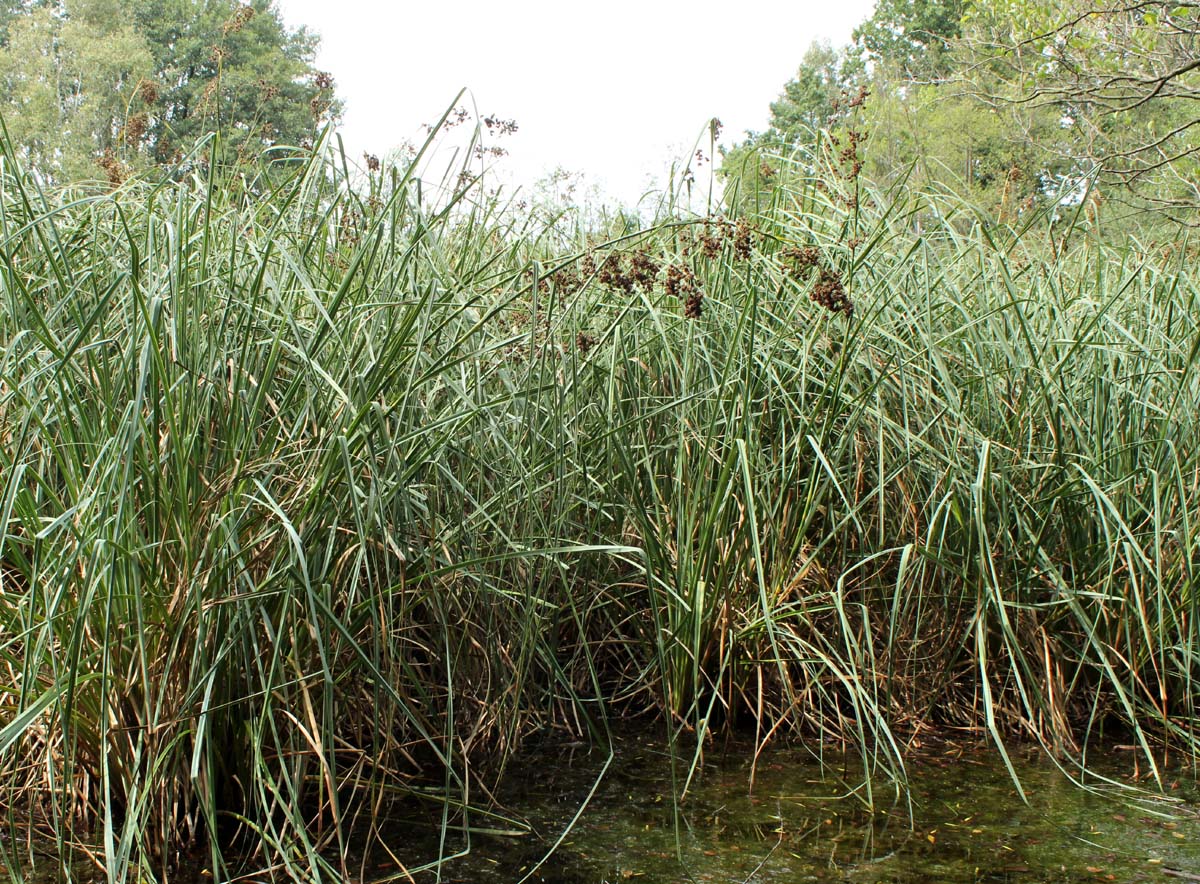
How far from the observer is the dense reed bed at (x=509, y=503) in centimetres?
193

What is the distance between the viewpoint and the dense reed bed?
6.34 feet

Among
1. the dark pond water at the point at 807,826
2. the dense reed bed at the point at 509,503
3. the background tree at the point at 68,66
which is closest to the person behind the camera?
the dense reed bed at the point at 509,503

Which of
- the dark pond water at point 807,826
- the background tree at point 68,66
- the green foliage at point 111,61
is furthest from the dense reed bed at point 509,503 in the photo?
the background tree at point 68,66

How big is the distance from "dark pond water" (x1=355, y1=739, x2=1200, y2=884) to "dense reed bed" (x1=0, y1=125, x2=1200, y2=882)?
110 mm

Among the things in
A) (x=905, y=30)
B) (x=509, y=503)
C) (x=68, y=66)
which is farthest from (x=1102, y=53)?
(x=905, y=30)

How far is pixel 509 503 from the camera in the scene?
2.54 m

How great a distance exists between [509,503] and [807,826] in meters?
1.00

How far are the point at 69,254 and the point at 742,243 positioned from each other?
1.53 metres

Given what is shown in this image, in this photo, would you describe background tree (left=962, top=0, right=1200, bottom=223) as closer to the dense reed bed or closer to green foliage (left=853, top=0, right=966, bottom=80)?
the dense reed bed

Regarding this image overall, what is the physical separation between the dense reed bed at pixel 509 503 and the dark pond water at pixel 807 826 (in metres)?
0.11

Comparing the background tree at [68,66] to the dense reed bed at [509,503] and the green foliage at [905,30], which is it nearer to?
the dense reed bed at [509,503]

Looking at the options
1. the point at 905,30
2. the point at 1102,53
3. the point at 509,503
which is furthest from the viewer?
the point at 905,30

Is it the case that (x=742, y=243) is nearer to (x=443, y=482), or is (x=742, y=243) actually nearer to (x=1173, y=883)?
(x=443, y=482)

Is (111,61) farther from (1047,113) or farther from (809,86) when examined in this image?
(809,86)
